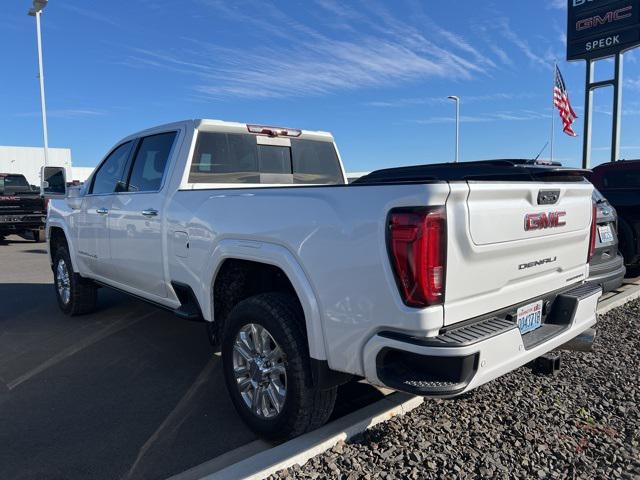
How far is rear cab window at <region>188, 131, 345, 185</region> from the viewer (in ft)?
14.0

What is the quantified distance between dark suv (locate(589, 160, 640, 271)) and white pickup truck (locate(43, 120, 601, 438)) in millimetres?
3707

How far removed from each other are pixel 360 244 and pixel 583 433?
190cm

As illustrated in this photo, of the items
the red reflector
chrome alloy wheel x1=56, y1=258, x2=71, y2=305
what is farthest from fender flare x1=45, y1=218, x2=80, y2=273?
the red reflector

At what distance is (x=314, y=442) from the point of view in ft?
9.04

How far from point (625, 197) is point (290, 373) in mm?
6353

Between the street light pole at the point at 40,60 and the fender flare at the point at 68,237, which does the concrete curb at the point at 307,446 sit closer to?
the fender flare at the point at 68,237

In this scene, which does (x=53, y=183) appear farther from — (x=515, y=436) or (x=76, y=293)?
(x=515, y=436)

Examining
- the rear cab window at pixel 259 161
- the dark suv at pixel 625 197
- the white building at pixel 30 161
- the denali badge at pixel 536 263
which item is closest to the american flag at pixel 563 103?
the dark suv at pixel 625 197

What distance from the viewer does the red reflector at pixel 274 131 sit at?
4.60m

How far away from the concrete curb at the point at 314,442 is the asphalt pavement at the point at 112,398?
15.0 inches

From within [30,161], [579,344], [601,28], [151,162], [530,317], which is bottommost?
[579,344]

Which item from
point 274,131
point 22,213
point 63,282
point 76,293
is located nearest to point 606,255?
point 274,131

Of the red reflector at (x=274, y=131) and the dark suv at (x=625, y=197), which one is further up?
the red reflector at (x=274, y=131)

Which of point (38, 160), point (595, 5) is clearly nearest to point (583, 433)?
point (595, 5)
